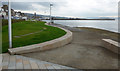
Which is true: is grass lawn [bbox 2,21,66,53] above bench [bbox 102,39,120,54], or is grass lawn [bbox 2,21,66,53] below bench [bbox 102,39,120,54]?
above

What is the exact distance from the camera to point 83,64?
4.59m

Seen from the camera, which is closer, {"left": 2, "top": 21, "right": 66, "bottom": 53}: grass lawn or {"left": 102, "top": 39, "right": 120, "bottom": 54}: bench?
{"left": 102, "top": 39, "right": 120, "bottom": 54}: bench

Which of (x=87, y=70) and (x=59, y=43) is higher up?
(x=59, y=43)

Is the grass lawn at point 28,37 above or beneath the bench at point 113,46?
above

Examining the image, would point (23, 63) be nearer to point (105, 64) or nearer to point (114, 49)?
point (105, 64)

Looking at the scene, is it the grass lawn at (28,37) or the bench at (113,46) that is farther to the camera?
the grass lawn at (28,37)

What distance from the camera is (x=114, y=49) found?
255 inches

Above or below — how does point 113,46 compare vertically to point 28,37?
below

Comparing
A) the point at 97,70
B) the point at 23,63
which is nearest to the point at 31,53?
the point at 23,63

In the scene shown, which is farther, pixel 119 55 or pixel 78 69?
pixel 119 55

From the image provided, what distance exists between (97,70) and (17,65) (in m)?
3.05

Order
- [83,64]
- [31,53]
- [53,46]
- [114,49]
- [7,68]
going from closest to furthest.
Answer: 1. [7,68]
2. [83,64]
3. [31,53]
4. [114,49]
5. [53,46]

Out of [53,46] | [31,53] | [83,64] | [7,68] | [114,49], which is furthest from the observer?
[53,46]

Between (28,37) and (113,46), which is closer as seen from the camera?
(113,46)
